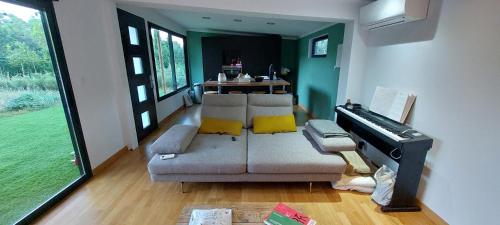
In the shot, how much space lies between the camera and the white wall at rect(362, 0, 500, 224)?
1.40 meters

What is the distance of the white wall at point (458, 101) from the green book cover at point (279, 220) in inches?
55.6

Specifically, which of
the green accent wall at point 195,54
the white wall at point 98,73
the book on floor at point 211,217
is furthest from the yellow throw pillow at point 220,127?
the green accent wall at point 195,54

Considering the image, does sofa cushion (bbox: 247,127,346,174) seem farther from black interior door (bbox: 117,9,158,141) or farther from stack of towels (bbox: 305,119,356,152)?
black interior door (bbox: 117,9,158,141)

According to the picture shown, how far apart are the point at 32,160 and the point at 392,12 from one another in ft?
14.0

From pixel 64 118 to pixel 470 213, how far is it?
3703mm

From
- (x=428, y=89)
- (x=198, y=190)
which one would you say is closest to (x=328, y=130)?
(x=428, y=89)

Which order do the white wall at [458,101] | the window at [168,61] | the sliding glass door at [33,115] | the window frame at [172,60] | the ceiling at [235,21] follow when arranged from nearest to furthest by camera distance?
the white wall at [458,101] → the sliding glass door at [33,115] → the window frame at [172,60] → the ceiling at [235,21] → the window at [168,61]

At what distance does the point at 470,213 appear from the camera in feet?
5.04

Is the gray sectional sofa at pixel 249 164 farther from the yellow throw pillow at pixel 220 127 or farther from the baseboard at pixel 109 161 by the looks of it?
the baseboard at pixel 109 161

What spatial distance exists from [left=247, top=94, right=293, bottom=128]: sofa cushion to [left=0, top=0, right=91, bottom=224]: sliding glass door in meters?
1.97

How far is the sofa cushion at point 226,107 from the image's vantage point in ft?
9.08

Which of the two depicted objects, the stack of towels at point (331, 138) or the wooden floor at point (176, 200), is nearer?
the wooden floor at point (176, 200)

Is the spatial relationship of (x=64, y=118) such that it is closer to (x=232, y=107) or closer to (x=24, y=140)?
(x=24, y=140)

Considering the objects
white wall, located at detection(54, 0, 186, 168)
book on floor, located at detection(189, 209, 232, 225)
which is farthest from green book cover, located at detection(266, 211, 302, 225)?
white wall, located at detection(54, 0, 186, 168)
